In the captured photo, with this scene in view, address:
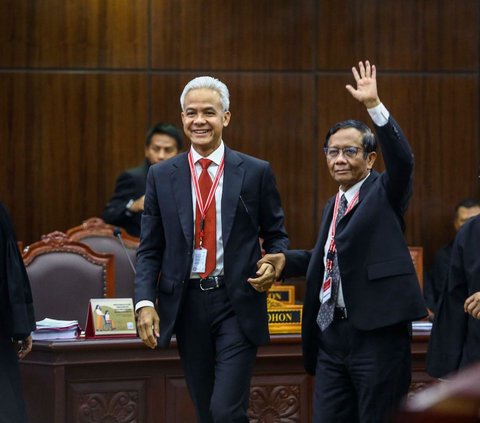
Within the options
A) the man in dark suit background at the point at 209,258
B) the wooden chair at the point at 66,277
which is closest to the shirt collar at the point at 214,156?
the man in dark suit background at the point at 209,258

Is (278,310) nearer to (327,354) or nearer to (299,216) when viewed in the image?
(327,354)

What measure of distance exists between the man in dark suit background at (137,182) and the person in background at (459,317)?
2584mm

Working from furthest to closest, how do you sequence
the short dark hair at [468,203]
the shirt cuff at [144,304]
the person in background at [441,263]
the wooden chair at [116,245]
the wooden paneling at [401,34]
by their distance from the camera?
the wooden paneling at [401,34] < the short dark hair at [468,203] < the person in background at [441,263] < the wooden chair at [116,245] < the shirt cuff at [144,304]

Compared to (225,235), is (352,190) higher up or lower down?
higher up

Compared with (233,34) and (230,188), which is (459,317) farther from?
(233,34)

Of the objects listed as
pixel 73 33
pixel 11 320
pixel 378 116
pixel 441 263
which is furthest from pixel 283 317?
pixel 73 33

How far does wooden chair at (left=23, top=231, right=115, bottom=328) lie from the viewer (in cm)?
569

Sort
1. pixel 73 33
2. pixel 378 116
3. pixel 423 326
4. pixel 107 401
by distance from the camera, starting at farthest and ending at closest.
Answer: pixel 73 33 → pixel 423 326 → pixel 107 401 → pixel 378 116

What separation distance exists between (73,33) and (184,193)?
3918mm

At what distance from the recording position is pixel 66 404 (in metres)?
4.89

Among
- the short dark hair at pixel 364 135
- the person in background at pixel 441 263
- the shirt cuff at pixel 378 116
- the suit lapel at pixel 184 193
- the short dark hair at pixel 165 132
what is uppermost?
the shirt cuff at pixel 378 116

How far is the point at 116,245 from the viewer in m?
Answer: 6.21

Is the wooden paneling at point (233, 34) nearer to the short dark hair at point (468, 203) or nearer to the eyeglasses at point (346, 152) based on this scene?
the short dark hair at point (468, 203)

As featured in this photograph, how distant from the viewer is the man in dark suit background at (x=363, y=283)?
12.3ft
